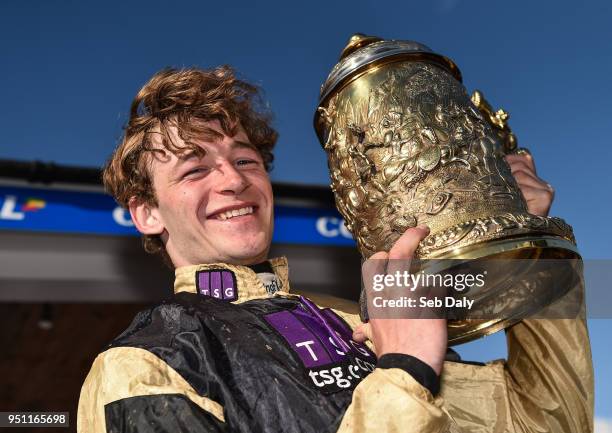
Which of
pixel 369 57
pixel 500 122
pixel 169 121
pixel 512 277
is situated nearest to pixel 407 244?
pixel 512 277

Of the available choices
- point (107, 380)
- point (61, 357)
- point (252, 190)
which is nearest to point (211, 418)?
point (107, 380)

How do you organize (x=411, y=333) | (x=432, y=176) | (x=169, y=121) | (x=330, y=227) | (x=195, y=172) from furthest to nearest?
(x=330, y=227) < (x=169, y=121) < (x=195, y=172) < (x=432, y=176) < (x=411, y=333)

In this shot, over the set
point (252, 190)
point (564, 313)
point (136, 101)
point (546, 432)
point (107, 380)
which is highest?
point (136, 101)

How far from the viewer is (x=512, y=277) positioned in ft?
5.07

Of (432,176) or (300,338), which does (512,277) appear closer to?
(432,176)

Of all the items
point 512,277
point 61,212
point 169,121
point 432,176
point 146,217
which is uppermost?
point 61,212

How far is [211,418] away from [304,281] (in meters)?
2.38

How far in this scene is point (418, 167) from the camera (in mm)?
1401

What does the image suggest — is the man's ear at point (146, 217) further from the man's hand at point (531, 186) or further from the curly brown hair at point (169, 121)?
the man's hand at point (531, 186)

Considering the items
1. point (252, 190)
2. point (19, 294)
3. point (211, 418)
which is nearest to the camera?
point (211, 418)

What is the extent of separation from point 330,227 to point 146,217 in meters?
1.83

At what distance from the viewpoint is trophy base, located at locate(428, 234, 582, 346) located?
129 centimetres

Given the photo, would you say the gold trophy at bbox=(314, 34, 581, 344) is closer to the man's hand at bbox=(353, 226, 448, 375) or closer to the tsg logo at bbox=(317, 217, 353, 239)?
the man's hand at bbox=(353, 226, 448, 375)

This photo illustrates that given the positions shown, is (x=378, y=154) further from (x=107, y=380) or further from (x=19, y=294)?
(x=19, y=294)
